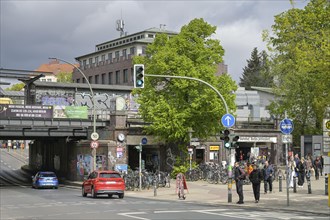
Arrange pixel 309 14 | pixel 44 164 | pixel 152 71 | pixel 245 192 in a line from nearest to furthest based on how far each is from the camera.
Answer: pixel 309 14
pixel 245 192
pixel 152 71
pixel 44 164

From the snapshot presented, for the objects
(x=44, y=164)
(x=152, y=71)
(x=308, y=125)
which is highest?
(x=152, y=71)

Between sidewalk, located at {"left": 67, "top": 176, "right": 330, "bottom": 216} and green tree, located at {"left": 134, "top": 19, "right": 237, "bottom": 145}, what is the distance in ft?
18.5

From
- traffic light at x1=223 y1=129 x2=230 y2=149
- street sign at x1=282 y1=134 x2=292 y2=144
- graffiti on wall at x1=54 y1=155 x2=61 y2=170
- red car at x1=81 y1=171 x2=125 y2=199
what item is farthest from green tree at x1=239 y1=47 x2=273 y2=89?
street sign at x1=282 y1=134 x2=292 y2=144

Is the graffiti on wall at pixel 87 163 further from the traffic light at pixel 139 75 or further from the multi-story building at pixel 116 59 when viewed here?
the multi-story building at pixel 116 59

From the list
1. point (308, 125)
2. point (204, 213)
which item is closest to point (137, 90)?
point (308, 125)

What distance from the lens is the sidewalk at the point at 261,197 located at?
2345 centimetres

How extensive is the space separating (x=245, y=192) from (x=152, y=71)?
589 inches

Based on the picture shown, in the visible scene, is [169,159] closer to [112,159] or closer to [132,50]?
[112,159]

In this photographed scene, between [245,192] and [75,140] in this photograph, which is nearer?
[245,192]

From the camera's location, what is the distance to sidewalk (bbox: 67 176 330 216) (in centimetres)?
2345

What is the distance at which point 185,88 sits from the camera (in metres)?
44.0

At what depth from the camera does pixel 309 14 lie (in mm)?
24844

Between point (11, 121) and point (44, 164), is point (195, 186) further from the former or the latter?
point (44, 164)

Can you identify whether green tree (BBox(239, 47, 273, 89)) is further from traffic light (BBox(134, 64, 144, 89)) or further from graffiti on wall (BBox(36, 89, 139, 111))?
traffic light (BBox(134, 64, 144, 89))
